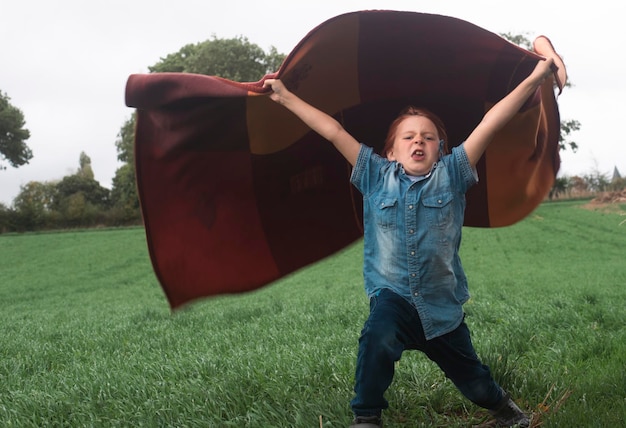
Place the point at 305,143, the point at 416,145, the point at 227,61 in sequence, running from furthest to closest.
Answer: the point at 227,61 < the point at 305,143 < the point at 416,145

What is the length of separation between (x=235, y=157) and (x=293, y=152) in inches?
11.8

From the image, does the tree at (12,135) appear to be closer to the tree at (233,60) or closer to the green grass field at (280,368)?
the tree at (233,60)

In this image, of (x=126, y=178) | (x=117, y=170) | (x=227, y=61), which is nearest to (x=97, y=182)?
(x=117, y=170)

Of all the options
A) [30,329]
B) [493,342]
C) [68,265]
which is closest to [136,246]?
[68,265]

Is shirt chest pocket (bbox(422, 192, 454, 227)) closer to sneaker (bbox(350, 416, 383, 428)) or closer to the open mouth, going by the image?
the open mouth

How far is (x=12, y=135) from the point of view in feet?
169

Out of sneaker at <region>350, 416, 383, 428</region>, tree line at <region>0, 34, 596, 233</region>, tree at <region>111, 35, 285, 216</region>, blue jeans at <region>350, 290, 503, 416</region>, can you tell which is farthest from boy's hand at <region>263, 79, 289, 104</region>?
tree at <region>111, 35, 285, 216</region>

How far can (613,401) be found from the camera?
324 cm

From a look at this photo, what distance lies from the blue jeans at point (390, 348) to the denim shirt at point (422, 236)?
0.20 ft

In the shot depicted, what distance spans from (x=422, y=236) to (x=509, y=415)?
1070 mm

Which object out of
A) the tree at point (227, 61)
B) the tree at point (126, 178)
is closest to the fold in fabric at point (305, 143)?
the tree at point (227, 61)

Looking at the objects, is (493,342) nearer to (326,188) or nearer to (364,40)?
(326,188)

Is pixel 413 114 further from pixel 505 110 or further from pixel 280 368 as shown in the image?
pixel 280 368

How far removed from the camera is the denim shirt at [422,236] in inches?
103
